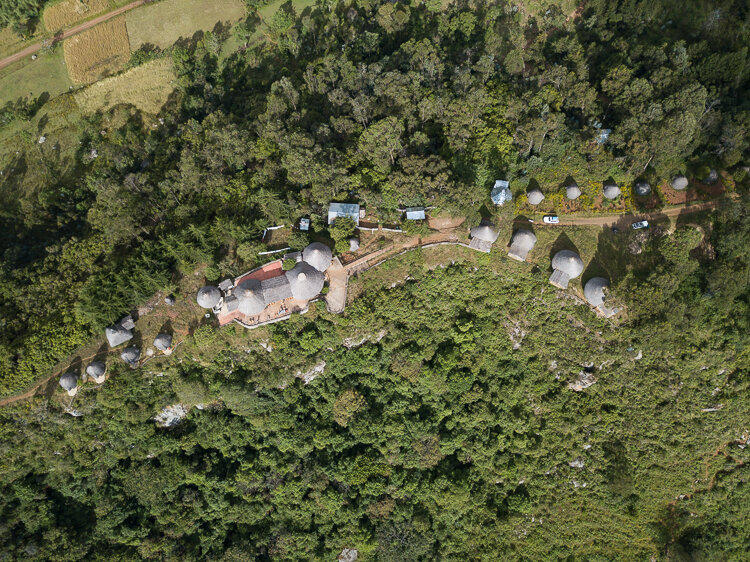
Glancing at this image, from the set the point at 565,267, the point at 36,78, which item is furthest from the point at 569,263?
the point at 36,78

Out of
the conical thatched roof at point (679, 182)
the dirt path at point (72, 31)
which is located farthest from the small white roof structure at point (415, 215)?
the dirt path at point (72, 31)

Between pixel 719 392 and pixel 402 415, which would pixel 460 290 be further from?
pixel 719 392

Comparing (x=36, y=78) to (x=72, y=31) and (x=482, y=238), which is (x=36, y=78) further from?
(x=482, y=238)

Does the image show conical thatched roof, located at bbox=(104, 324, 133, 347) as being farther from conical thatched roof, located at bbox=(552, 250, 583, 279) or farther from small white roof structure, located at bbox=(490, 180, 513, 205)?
conical thatched roof, located at bbox=(552, 250, 583, 279)

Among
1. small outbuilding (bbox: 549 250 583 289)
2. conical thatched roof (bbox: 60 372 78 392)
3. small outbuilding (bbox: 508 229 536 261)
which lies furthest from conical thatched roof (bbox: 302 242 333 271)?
conical thatched roof (bbox: 60 372 78 392)

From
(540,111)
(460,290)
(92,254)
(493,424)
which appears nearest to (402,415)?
(493,424)

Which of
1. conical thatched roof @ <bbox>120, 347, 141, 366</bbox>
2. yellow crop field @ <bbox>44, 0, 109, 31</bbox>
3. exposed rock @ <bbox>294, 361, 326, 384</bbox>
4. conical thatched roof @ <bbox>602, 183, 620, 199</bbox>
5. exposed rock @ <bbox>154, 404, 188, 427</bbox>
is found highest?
yellow crop field @ <bbox>44, 0, 109, 31</bbox>
